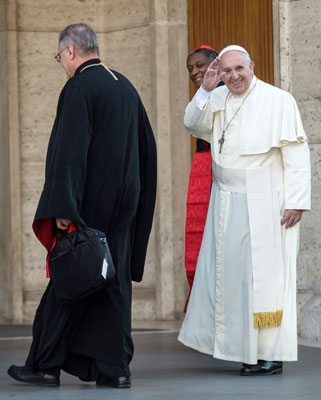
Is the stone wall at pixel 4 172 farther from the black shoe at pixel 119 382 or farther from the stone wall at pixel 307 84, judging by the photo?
the black shoe at pixel 119 382

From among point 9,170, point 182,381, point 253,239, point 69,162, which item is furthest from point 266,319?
point 9,170

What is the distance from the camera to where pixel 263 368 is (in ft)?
A: 19.7

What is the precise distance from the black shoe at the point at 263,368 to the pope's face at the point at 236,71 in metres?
1.49

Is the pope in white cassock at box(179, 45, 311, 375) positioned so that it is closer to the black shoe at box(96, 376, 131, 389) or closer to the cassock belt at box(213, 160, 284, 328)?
the cassock belt at box(213, 160, 284, 328)

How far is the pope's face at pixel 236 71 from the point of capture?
6.21 m

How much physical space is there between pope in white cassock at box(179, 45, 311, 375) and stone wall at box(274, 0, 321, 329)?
201 cm

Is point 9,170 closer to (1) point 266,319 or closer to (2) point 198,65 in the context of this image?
(2) point 198,65

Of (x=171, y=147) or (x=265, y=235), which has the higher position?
(x=171, y=147)

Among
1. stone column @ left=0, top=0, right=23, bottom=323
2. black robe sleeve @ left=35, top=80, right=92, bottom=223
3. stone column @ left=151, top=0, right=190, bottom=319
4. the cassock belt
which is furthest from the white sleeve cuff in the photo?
stone column @ left=0, top=0, right=23, bottom=323

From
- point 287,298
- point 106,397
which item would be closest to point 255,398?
point 106,397

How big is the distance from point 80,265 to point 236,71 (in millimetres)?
1604

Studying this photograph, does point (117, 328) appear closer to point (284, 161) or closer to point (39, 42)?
point (284, 161)

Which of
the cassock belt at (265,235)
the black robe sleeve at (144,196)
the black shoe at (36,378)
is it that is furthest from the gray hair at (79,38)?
the black shoe at (36,378)

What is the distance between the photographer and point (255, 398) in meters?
5.11
